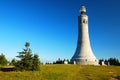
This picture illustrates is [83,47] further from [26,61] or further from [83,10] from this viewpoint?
[26,61]

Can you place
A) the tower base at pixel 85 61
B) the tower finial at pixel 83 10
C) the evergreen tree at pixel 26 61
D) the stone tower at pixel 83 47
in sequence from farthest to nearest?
the tower finial at pixel 83 10, the stone tower at pixel 83 47, the tower base at pixel 85 61, the evergreen tree at pixel 26 61

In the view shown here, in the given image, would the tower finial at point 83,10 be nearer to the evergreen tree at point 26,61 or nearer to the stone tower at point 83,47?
the stone tower at point 83,47

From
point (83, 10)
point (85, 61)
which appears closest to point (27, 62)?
point (85, 61)

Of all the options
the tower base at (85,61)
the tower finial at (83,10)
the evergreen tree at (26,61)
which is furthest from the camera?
the tower finial at (83,10)

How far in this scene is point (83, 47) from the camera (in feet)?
300

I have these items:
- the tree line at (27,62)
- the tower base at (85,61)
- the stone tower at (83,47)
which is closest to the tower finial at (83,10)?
the stone tower at (83,47)

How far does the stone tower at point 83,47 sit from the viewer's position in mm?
86125

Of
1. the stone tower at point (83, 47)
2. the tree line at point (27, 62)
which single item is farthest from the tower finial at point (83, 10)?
the tree line at point (27, 62)

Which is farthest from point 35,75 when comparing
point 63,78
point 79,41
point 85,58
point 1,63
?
point 79,41

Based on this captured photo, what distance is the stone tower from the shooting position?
8612 cm

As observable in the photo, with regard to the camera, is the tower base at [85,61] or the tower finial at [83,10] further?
the tower finial at [83,10]

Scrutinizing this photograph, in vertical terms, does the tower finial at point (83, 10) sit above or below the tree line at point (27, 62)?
above

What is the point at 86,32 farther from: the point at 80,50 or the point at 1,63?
the point at 1,63

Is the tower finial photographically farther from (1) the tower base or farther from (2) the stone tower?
(1) the tower base
